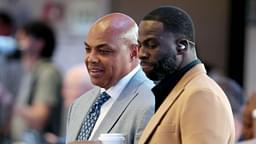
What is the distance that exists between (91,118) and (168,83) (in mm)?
428

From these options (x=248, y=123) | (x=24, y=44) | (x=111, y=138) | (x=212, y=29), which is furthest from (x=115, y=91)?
(x=212, y=29)

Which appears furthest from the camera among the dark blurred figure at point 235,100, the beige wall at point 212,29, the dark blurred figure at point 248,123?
the beige wall at point 212,29

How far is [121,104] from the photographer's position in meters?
2.57

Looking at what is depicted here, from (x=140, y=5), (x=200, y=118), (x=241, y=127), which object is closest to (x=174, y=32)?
(x=200, y=118)

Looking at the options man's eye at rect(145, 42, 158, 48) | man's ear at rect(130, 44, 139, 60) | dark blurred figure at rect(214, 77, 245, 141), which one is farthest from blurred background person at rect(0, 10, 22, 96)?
man's eye at rect(145, 42, 158, 48)

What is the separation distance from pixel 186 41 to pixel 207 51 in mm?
4540

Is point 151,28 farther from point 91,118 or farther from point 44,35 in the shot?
point 44,35

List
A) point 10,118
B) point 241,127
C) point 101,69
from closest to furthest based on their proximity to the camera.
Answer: point 101,69, point 241,127, point 10,118

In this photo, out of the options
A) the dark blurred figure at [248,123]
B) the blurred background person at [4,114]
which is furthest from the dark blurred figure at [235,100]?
the blurred background person at [4,114]

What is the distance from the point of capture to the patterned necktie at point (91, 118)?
2.61 m

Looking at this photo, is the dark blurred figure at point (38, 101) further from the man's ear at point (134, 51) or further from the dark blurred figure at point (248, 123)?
the man's ear at point (134, 51)

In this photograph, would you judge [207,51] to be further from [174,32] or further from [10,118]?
[174,32]

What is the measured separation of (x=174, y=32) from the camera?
7.45 feet

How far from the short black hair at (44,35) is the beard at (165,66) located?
2886mm
